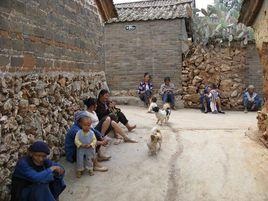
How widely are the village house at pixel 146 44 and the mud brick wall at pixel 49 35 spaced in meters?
5.44

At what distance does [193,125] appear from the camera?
29.7 ft

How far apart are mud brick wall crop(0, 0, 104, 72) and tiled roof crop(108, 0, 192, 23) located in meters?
5.53

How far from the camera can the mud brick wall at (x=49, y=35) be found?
456cm

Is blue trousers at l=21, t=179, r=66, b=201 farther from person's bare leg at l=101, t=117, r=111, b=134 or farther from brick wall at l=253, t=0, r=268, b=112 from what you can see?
brick wall at l=253, t=0, r=268, b=112

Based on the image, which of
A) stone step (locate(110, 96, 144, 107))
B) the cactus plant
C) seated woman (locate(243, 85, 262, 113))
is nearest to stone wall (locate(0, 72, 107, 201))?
stone step (locate(110, 96, 144, 107))

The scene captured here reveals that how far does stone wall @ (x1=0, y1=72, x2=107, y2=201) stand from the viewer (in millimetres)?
4316

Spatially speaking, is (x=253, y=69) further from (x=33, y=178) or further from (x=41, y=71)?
(x=33, y=178)

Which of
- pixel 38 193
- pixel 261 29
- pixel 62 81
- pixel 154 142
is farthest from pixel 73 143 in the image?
pixel 261 29

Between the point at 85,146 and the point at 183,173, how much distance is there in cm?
162

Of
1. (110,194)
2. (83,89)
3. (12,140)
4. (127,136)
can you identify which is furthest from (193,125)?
(12,140)

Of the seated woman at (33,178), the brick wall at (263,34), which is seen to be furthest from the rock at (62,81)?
the brick wall at (263,34)

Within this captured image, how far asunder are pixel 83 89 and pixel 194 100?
7049mm

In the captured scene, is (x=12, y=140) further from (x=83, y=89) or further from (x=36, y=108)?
(x=83, y=89)

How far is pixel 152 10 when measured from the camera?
47.5 ft
